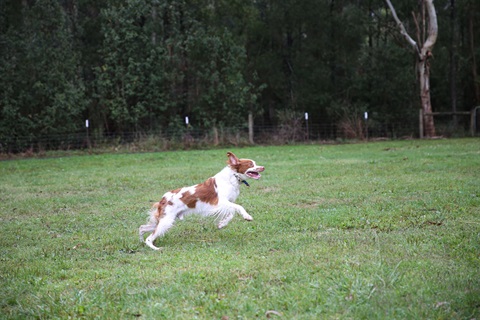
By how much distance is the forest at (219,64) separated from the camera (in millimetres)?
27328

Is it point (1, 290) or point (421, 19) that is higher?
point (421, 19)

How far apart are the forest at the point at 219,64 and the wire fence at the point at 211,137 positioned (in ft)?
1.58

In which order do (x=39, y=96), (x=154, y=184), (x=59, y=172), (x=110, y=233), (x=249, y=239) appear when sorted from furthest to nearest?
(x=39, y=96) < (x=59, y=172) < (x=154, y=184) < (x=110, y=233) < (x=249, y=239)

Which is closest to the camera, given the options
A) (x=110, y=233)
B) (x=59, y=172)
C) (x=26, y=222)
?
(x=110, y=233)

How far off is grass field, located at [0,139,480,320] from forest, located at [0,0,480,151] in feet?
50.9

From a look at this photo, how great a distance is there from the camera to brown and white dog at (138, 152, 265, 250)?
754 cm

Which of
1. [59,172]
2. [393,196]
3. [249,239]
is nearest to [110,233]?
[249,239]

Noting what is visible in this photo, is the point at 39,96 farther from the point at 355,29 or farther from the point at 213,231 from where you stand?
the point at 213,231

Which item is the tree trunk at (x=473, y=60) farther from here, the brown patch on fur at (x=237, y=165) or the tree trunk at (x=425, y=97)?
the brown patch on fur at (x=237, y=165)

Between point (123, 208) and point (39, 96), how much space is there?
739 inches

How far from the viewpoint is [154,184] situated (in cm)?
1369

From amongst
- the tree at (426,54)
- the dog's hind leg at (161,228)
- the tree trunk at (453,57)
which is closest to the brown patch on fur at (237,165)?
the dog's hind leg at (161,228)

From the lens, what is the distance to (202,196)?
25.5 ft

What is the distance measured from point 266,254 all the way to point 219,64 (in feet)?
83.9
